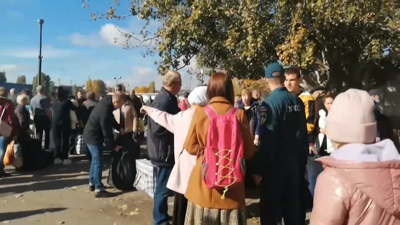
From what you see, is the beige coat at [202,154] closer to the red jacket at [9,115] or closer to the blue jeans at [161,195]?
the blue jeans at [161,195]

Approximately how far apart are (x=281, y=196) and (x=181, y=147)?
1165mm

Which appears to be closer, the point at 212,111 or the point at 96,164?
the point at 212,111

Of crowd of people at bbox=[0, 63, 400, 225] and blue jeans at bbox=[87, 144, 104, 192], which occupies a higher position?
crowd of people at bbox=[0, 63, 400, 225]

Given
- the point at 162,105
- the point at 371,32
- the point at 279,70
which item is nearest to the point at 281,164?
the point at 279,70

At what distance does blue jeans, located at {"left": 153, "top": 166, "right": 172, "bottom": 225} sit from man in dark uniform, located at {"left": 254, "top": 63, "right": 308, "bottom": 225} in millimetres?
1375

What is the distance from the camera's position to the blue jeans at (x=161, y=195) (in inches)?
207

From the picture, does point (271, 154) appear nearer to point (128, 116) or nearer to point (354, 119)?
point (354, 119)

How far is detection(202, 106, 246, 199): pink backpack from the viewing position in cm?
359

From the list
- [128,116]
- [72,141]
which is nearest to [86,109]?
[72,141]

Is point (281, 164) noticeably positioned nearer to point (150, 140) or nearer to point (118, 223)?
point (150, 140)

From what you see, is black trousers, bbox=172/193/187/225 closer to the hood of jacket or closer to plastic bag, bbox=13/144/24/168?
the hood of jacket

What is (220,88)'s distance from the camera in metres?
3.81

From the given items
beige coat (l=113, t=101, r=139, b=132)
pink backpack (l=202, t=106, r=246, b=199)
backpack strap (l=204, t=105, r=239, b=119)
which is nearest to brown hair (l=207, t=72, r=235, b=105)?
backpack strap (l=204, t=105, r=239, b=119)

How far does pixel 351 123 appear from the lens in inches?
84.5
